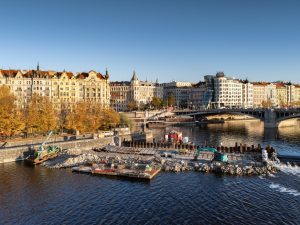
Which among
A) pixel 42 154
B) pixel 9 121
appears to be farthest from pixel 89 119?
pixel 42 154

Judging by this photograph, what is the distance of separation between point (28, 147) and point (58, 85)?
76.8 metres

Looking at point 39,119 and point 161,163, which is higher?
point 39,119

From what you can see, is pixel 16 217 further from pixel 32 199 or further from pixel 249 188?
pixel 249 188

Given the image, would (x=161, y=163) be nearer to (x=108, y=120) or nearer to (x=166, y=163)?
(x=166, y=163)

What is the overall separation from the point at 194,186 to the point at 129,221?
14.5 meters

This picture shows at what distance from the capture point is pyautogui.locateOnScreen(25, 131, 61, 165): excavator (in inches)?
2539

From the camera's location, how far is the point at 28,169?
6050 cm

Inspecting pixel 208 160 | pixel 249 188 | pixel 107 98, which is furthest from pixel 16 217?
pixel 107 98

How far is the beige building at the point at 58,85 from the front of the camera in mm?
133625

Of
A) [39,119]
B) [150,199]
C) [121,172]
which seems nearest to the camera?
[150,199]

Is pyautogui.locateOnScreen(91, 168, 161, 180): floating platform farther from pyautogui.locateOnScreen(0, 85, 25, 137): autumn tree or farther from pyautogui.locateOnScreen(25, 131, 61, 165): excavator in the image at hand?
pyautogui.locateOnScreen(0, 85, 25, 137): autumn tree

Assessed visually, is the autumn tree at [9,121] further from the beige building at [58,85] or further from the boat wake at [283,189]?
the boat wake at [283,189]

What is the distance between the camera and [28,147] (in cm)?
6994

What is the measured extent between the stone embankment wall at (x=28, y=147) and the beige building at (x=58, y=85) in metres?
49.7
